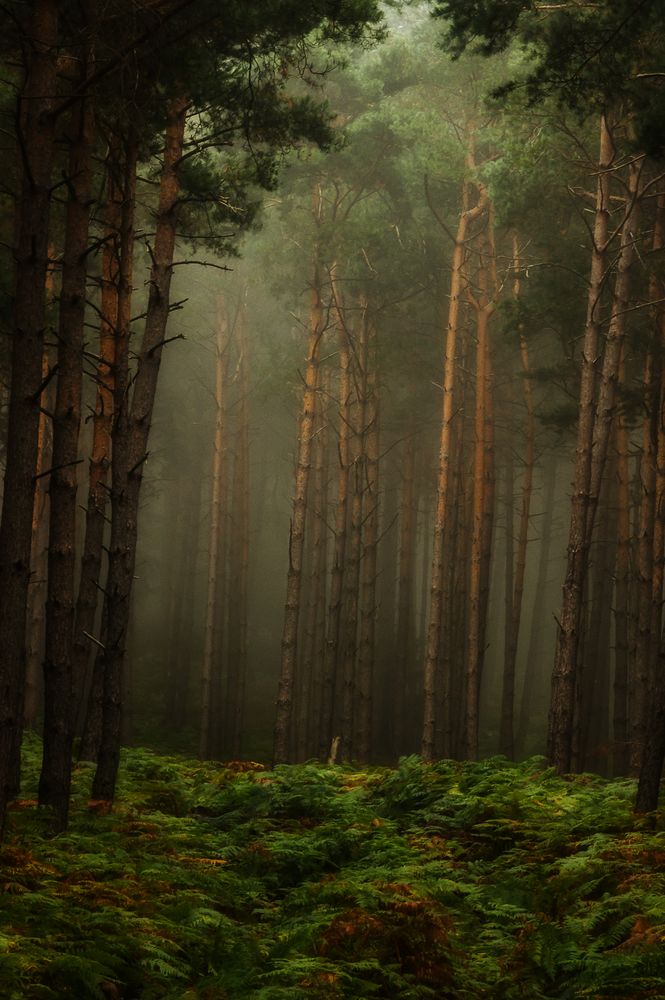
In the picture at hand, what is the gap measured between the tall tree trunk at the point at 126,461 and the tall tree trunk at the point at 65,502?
649 mm

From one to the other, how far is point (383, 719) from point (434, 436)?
1031 centimetres

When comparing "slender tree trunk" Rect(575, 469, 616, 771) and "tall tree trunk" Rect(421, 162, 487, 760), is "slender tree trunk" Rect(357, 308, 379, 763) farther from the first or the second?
"slender tree trunk" Rect(575, 469, 616, 771)

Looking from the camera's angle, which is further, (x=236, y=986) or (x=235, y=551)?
(x=235, y=551)

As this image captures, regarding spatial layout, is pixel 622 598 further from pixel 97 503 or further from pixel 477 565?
pixel 97 503

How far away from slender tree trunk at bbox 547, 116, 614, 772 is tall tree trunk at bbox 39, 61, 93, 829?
691 centimetres

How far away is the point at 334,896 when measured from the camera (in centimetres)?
628

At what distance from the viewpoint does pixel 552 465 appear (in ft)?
112

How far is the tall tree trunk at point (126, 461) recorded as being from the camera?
8.72 meters

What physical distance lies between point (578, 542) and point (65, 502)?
24.5ft

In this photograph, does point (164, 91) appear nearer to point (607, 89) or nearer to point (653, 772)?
point (607, 89)

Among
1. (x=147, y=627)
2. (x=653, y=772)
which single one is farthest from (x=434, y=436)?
(x=653, y=772)

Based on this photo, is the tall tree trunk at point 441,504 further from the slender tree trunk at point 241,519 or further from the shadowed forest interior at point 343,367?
the slender tree trunk at point 241,519

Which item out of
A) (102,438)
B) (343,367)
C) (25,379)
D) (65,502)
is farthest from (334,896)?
(343,367)

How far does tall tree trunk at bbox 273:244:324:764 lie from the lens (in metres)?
17.7
